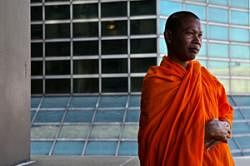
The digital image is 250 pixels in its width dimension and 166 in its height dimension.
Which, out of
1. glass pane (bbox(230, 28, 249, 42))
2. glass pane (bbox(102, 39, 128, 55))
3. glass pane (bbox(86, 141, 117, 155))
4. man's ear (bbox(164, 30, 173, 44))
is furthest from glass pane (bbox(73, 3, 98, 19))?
man's ear (bbox(164, 30, 173, 44))

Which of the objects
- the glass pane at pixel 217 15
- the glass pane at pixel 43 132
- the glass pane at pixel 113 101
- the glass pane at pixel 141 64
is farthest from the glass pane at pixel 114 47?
the glass pane at pixel 43 132

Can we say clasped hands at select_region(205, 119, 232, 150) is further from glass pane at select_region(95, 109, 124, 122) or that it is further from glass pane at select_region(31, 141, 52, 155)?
glass pane at select_region(95, 109, 124, 122)

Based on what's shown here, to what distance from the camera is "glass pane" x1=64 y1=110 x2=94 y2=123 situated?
2183cm

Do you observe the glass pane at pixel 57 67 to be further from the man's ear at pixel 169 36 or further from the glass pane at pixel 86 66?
the man's ear at pixel 169 36

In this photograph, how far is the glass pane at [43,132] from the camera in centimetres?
2062

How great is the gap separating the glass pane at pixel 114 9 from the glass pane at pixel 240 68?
7.10 meters

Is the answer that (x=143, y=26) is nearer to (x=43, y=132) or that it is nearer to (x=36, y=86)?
(x=36, y=86)

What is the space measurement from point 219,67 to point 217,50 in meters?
0.95

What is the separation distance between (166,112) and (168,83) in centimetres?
14

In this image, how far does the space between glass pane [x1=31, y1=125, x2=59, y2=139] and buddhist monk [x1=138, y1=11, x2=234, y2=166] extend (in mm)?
18392

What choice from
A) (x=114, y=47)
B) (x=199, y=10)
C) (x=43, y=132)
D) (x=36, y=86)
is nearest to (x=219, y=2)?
(x=199, y=10)

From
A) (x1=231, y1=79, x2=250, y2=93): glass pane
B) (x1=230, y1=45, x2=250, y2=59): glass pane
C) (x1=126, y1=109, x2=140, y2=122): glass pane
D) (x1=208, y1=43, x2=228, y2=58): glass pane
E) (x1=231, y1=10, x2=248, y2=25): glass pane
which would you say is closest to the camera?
(x1=126, y1=109, x2=140, y2=122): glass pane

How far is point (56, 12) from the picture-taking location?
26.8m

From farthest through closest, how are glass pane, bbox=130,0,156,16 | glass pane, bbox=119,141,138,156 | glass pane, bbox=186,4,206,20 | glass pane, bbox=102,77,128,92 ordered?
glass pane, bbox=186,4,206,20 → glass pane, bbox=102,77,128,92 → glass pane, bbox=130,0,156,16 → glass pane, bbox=119,141,138,156
